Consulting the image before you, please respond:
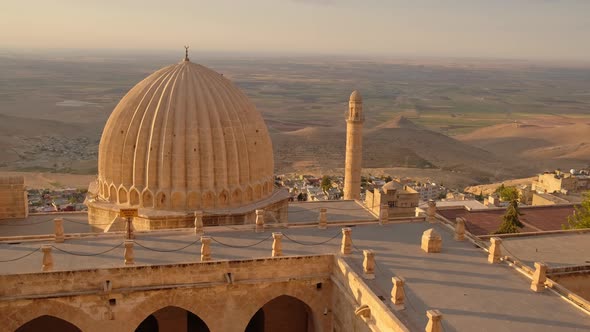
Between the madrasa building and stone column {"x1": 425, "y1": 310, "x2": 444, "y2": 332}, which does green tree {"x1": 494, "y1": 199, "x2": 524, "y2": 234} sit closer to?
the madrasa building

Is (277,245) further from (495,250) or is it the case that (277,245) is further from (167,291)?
(495,250)

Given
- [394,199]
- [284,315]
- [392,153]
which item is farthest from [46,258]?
[392,153]

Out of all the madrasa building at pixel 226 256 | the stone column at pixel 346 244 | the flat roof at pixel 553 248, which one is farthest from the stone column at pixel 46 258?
the flat roof at pixel 553 248

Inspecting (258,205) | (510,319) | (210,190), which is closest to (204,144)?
(210,190)

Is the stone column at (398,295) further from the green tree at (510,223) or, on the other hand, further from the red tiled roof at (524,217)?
the red tiled roof at (524,217)

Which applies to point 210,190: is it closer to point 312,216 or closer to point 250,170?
point 250,170

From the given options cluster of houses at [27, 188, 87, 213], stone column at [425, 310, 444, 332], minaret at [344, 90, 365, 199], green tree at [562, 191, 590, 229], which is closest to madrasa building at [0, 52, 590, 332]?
stone column at [425, 310, 444, 332]
